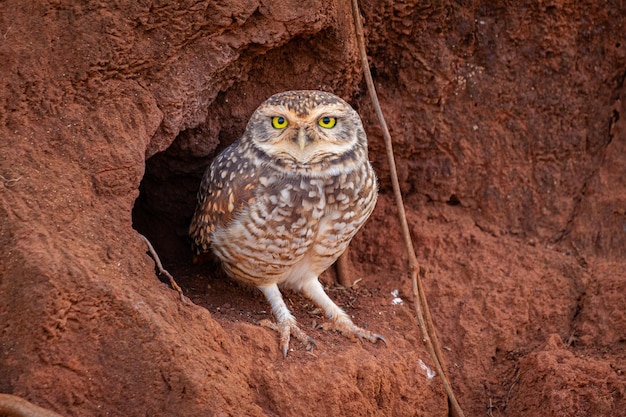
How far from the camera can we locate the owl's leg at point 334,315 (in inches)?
166

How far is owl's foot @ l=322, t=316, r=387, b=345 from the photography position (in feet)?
13.8

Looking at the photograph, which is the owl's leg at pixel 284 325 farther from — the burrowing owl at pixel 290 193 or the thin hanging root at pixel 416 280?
the thin hanging root at pixel 416 280

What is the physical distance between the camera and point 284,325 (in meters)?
4.03

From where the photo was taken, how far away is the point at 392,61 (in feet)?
15.8

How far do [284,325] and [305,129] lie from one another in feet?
3.19

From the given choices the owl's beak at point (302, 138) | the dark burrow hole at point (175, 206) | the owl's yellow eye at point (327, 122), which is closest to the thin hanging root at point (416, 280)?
the owl's yellow eye at point (327, 122)

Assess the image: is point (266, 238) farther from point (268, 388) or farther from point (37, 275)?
point (37, 275)

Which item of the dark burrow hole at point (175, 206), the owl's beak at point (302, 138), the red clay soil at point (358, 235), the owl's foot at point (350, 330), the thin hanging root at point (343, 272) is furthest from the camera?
the thin hanging root at point (343, 272)

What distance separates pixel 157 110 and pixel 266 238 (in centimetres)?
82

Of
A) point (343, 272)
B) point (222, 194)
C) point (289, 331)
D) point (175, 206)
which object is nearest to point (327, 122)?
point (222, 194)

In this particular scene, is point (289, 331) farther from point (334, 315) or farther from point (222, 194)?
point (222, 194)

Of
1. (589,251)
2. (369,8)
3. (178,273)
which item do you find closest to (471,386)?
(589,251)

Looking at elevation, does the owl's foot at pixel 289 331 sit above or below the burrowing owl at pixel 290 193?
below

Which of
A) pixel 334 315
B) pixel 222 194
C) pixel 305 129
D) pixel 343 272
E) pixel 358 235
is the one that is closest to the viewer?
pixel 305 129
